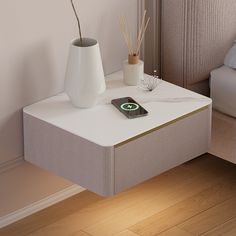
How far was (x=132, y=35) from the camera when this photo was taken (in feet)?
9.18

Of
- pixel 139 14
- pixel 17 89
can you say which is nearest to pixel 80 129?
pixel 17 89

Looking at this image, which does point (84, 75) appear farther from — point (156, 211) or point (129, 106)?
point (156, 211)

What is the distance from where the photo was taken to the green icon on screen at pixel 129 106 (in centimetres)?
245

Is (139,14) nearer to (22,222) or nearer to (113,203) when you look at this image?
(113,203)

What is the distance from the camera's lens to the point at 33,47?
2463 mm

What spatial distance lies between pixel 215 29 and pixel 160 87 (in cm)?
36

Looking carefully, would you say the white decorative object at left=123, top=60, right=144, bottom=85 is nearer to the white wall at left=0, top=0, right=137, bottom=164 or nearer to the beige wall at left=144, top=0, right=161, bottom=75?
the white wall at left=0, top=0, right=137, bottom=164

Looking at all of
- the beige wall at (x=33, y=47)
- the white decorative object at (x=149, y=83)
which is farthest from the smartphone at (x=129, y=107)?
the beige wall at (x=33, y=47)

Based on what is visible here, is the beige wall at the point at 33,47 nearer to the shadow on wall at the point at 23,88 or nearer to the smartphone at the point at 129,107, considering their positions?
the shadow on wall at the point at 23,88

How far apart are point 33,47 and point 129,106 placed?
14.8 inches

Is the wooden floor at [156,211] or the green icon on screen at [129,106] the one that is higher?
the green icon on screen at [129,106]

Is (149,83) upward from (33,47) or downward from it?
downward

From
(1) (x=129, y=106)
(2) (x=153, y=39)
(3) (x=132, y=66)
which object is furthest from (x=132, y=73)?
(2) (x=153, y=39)

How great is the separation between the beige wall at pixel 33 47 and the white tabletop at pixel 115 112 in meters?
0.06
